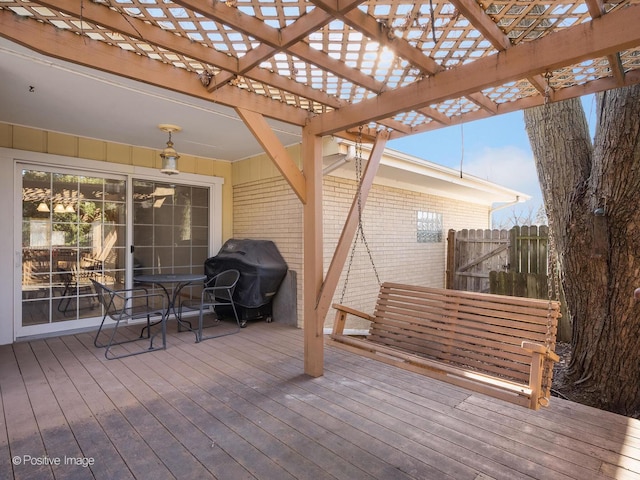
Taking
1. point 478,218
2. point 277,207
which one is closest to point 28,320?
point 277,207

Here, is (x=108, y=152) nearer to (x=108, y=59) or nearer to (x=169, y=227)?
(x=169, y=227)

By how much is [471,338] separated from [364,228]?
351 centimetres

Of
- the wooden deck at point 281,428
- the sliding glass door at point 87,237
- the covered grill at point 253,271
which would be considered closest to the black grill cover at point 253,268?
the covered grill at point 253,271

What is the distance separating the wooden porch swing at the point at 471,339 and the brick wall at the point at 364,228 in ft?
6.67

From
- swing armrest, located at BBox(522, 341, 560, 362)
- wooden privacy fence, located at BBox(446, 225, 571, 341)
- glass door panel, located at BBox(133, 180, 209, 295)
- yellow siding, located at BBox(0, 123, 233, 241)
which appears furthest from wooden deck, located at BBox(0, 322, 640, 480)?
yellow siding, located at BBox(0, 123, 233, 241)

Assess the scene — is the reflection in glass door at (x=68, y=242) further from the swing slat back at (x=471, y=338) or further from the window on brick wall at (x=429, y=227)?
the window on brick wall at (x=429, y=227)

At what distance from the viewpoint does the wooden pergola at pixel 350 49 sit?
5.71 feet

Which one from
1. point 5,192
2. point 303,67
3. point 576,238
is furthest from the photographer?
point 5,192

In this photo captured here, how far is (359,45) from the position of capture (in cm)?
214

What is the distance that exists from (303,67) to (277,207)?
3.07 meters

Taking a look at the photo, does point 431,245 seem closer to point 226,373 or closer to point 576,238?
point 576,238

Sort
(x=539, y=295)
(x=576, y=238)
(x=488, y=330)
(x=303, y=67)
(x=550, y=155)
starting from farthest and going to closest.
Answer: (x=539, y=295) → (x=550, y=155) → (x=576, y=238) → (x=488, y=330) → (x=303, y=67)

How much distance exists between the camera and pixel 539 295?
5262 millimetres

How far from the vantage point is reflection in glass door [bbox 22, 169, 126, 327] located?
14.4 ft
